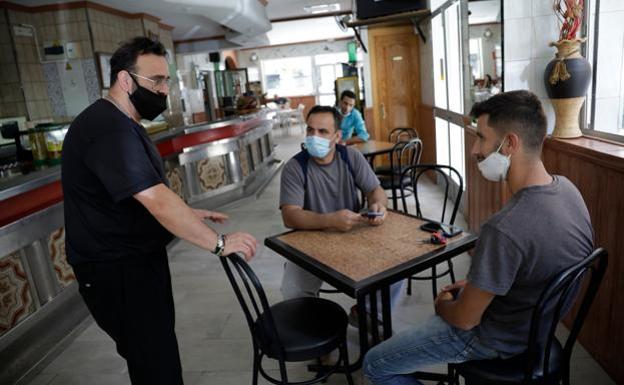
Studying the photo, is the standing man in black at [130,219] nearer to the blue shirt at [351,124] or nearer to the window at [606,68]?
the window at [606,68]

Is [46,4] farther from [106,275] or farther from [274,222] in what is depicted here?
[106,275]

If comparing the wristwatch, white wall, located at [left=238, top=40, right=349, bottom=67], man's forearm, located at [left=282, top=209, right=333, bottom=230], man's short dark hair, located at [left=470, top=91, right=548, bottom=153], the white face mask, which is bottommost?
man's forearm, located at [left=282, top=209, right=333, bottom=230]

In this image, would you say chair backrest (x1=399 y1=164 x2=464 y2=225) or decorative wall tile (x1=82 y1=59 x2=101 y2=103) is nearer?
chair backrest (x1=399 y1=164 x2=464 y2=225)

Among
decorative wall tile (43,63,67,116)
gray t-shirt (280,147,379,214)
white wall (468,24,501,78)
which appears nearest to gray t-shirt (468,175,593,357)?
gray t-shirt (280,147,379,214)

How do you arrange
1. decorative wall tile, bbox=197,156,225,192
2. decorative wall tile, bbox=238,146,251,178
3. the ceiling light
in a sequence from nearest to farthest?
decorative wall tile, bbox=197,156,225,192 → decorative wall tile, bbox=238,146,251,178 → the ceiling light

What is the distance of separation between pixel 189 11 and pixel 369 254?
4739mm

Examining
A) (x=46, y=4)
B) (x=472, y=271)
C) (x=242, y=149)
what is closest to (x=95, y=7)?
(x=46, y=4)

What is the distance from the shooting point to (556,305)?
131 centimetres

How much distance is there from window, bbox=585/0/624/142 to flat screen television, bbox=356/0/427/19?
3.13 m

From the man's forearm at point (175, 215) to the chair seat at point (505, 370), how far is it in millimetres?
958

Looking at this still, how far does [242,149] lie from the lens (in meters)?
6.47

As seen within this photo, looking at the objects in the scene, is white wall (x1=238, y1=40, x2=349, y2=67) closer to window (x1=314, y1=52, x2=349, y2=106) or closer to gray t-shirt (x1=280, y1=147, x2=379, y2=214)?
window (x1=314, y1=52, x2=349, y2=106)

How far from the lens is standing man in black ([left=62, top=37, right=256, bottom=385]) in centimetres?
151

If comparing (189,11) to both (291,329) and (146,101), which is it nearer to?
(146,101)
